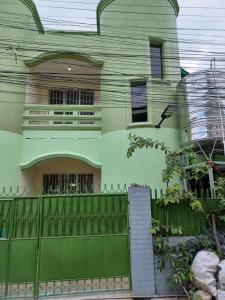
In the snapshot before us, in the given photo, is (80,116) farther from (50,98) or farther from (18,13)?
(18,13)

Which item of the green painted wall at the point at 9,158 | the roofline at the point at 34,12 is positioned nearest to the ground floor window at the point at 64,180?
the green painted wall at the point at 9,158

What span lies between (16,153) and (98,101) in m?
3.96

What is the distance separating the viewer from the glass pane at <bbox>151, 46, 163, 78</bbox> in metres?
10.9

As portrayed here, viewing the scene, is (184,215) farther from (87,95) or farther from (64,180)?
(87,95)

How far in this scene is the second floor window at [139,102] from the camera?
1009 cm

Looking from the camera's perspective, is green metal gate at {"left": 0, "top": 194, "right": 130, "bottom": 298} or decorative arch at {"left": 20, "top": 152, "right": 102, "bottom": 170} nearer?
green metal gate at {"left": 0, "top": 194, "right": 130, "bottom": 298}

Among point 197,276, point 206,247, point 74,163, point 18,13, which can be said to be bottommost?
point 197,276

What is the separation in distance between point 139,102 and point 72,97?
294 cm

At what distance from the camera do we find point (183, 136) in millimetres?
Answer: 9375

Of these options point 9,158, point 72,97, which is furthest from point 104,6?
point 9,158

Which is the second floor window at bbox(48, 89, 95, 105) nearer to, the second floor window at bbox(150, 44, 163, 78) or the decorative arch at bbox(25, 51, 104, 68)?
the decorative arch at bbox(25, 51, 104, 68)

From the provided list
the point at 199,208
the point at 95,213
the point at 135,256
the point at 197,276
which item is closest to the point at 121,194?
the point at 95,213

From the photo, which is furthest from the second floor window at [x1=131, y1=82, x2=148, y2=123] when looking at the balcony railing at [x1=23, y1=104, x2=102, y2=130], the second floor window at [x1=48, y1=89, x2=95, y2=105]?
the second floor window at [x1=48, y1=89, x2=95, y2=105]

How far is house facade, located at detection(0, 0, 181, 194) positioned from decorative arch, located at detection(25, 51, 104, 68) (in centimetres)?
4
